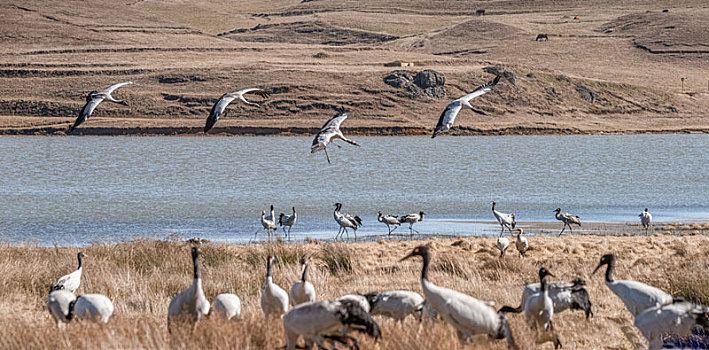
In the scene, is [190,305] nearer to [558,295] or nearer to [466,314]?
[466,314]

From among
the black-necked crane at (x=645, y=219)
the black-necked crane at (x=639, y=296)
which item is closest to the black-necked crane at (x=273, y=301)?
the black-necked crane at (x=639, y=296)

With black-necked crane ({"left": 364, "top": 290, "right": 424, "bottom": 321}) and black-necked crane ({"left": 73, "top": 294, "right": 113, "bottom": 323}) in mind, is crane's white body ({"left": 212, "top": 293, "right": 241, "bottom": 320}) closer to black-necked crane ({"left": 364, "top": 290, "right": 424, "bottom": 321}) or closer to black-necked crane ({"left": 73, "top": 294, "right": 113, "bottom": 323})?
black-necked crane ({"left": 73, "top": 294, "right": 113, "bottom": 323})

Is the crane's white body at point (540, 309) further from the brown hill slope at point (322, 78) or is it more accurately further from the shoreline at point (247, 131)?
the brown hill slope at point (322, 78)

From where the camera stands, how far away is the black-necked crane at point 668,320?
8367mm

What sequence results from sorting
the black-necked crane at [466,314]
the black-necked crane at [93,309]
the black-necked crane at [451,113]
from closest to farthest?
the black-necked crane at [466,314], the black-necked crane at [93,309], the black-necked crane at [451,113]

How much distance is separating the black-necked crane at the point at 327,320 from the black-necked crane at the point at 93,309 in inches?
106

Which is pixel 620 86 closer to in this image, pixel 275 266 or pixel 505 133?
pixel 505 133

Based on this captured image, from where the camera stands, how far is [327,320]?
23.8 feet

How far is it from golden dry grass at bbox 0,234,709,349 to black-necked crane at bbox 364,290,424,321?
0.44 feet

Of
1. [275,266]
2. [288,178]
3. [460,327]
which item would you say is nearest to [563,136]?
[288,178]

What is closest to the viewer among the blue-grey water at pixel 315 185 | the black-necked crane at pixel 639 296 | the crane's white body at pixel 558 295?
the black-necked crane at pixel 639 296

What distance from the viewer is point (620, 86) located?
366ft

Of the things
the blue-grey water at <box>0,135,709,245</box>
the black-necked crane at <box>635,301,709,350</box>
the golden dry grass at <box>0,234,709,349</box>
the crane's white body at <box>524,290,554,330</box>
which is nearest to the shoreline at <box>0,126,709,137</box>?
the blue-grey water at <box>0,135,709,245</box>

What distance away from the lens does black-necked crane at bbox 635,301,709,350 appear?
8367mm
